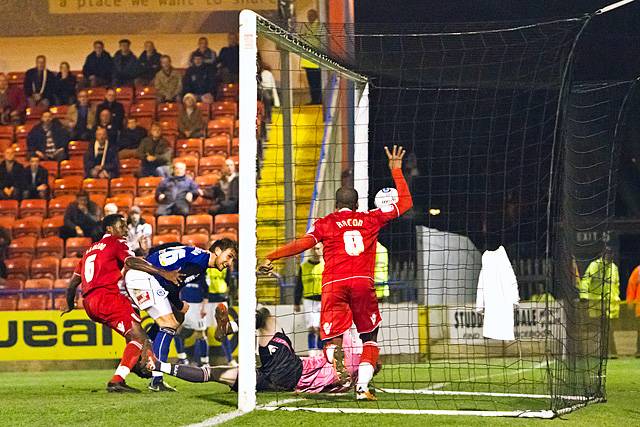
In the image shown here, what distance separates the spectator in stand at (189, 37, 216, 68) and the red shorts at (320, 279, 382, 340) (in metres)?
13.3

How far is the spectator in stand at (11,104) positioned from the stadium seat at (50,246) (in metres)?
3.26

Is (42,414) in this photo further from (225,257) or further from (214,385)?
(214,385)

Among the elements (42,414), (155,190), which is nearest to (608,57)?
(155,190)

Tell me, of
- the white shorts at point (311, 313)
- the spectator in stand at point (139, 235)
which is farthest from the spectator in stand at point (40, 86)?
the white shorts at point (311, 313)

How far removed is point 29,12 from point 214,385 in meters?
14.3

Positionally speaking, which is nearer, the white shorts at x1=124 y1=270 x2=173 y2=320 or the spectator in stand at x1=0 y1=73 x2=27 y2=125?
the white shorts at x1=124 y1=270 x2=173 y2=320

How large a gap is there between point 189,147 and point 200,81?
147cm

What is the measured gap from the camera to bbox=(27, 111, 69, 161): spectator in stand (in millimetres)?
22561

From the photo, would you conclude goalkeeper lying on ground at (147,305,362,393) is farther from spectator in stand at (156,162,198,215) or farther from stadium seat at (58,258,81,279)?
stadium seat at (58,258,81,279)

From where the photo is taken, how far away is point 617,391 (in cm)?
1159

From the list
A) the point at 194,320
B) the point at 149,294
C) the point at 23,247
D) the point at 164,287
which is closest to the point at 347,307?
the point at 164,287

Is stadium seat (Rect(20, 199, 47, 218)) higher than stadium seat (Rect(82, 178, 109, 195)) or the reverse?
the reverse

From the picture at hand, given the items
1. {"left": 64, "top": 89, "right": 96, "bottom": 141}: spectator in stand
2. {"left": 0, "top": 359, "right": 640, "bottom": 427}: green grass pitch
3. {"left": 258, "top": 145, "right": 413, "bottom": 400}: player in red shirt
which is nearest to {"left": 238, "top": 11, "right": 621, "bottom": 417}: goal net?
{"left": 0, "top": 359, "right": 640, "bottom": 427}: green grass pitch

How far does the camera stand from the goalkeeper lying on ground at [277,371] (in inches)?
Result: 398
